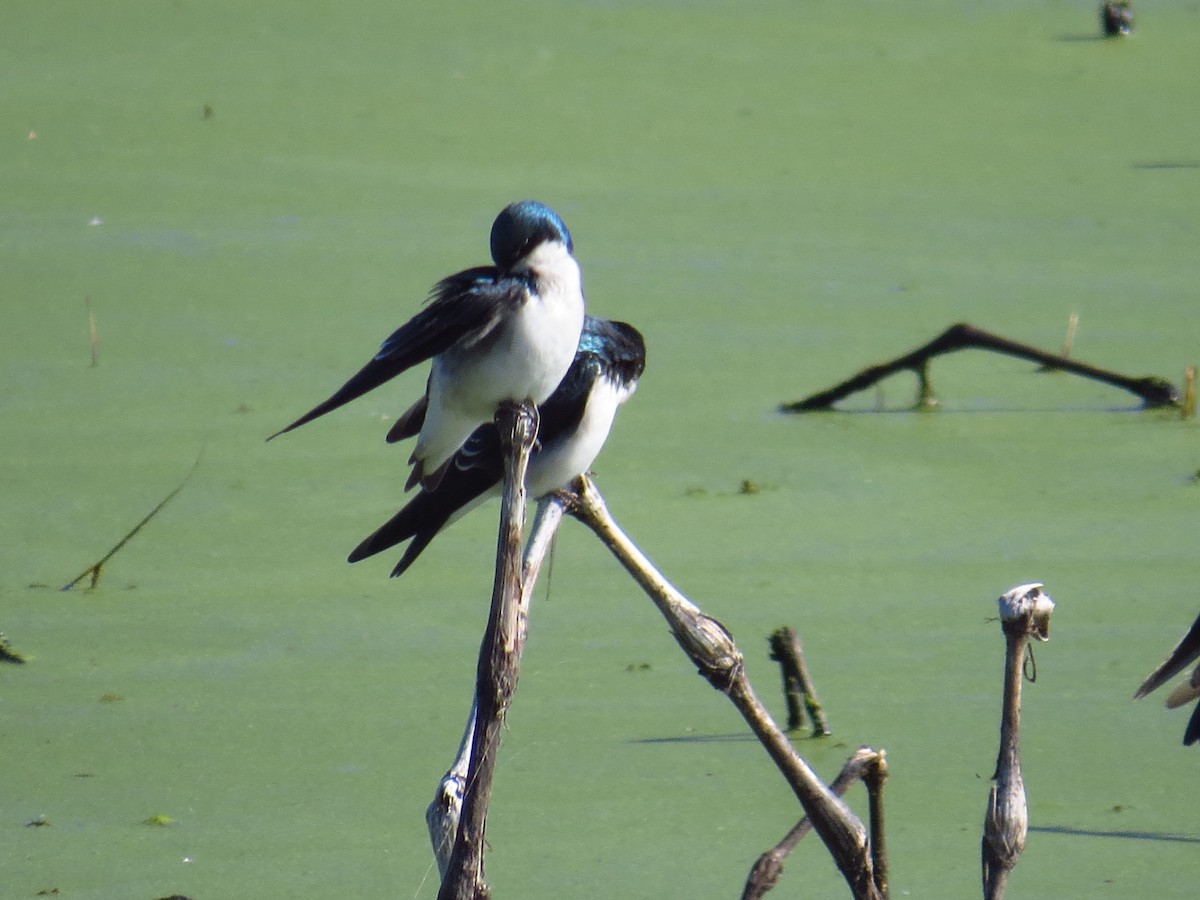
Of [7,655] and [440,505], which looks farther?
[7,655]

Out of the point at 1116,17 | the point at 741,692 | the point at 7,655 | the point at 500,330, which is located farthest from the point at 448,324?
the point at 1116,17

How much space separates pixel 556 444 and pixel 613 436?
51.4 inches

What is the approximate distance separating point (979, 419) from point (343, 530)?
1.20 m

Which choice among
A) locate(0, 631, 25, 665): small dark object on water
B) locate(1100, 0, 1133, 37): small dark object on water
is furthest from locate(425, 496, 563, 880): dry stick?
locate(1100, 0, 1133, 37): small dark object on water

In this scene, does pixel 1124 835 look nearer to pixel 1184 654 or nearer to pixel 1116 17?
pixel 1184 654

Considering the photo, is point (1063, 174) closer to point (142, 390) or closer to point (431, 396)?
point (142, 390)

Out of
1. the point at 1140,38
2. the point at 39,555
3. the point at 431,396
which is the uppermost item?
the point at 431,396

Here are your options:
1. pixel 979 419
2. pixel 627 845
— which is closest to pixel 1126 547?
pixel 979 419

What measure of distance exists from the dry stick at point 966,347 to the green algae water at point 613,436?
0.05m

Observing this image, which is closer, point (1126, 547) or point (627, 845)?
point (627, 845)

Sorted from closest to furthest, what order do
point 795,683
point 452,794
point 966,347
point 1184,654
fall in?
point 452,794
point 1184,654
point 795,683
point 966,347

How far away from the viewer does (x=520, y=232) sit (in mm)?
1394

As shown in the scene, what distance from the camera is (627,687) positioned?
244 cm

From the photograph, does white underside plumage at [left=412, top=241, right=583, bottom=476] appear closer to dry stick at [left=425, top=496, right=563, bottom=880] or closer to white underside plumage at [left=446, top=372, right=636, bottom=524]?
dry stick at [left=425, top=496, right=563, bottom=880]
